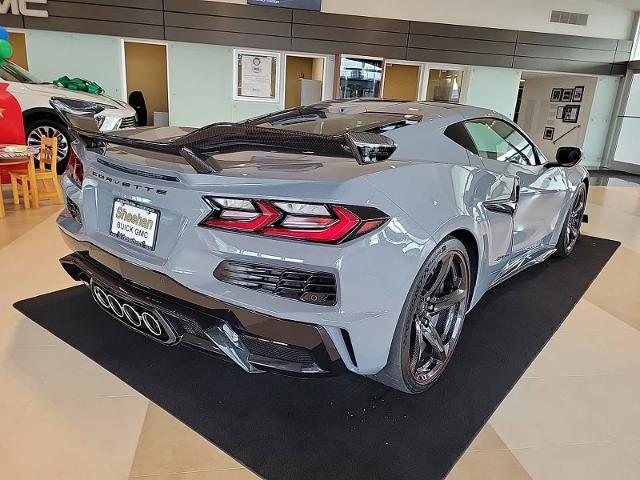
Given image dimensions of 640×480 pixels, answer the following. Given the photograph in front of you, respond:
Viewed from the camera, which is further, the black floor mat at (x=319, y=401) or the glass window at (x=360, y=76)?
the glass window at (x=360, y=76)

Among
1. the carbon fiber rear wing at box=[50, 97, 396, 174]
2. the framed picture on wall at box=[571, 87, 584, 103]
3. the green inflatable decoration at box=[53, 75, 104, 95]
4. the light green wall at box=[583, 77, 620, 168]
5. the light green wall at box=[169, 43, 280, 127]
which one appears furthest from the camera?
the framed picture on wall at box=[571, 87, 584, 103]

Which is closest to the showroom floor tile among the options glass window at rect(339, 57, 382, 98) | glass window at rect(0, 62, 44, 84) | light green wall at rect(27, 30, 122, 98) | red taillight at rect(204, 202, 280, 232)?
red taillight at rect(204, 202, 280, 232)

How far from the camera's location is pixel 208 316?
1423mm

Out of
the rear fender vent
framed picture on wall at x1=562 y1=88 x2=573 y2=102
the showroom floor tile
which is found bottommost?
the showroom floor tile

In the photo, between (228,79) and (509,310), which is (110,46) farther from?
(509,310)

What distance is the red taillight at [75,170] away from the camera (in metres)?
1.80

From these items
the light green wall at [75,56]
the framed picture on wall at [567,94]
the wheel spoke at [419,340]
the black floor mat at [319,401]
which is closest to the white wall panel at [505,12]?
the framed picture on wall at [567,94]

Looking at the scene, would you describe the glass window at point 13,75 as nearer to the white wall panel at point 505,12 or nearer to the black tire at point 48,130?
the black tire at point 48,130

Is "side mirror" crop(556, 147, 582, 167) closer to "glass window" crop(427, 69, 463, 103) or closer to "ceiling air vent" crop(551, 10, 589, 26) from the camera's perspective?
"glass window" crop(427, 69, 463, 103)

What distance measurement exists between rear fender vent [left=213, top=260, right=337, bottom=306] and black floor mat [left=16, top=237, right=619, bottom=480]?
57 cm

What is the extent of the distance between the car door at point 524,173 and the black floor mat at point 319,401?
51cm

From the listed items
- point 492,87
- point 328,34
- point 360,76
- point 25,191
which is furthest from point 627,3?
point 25,191

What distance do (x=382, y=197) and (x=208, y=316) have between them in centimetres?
63

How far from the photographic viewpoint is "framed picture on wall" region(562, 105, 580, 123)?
11538 millimetres
